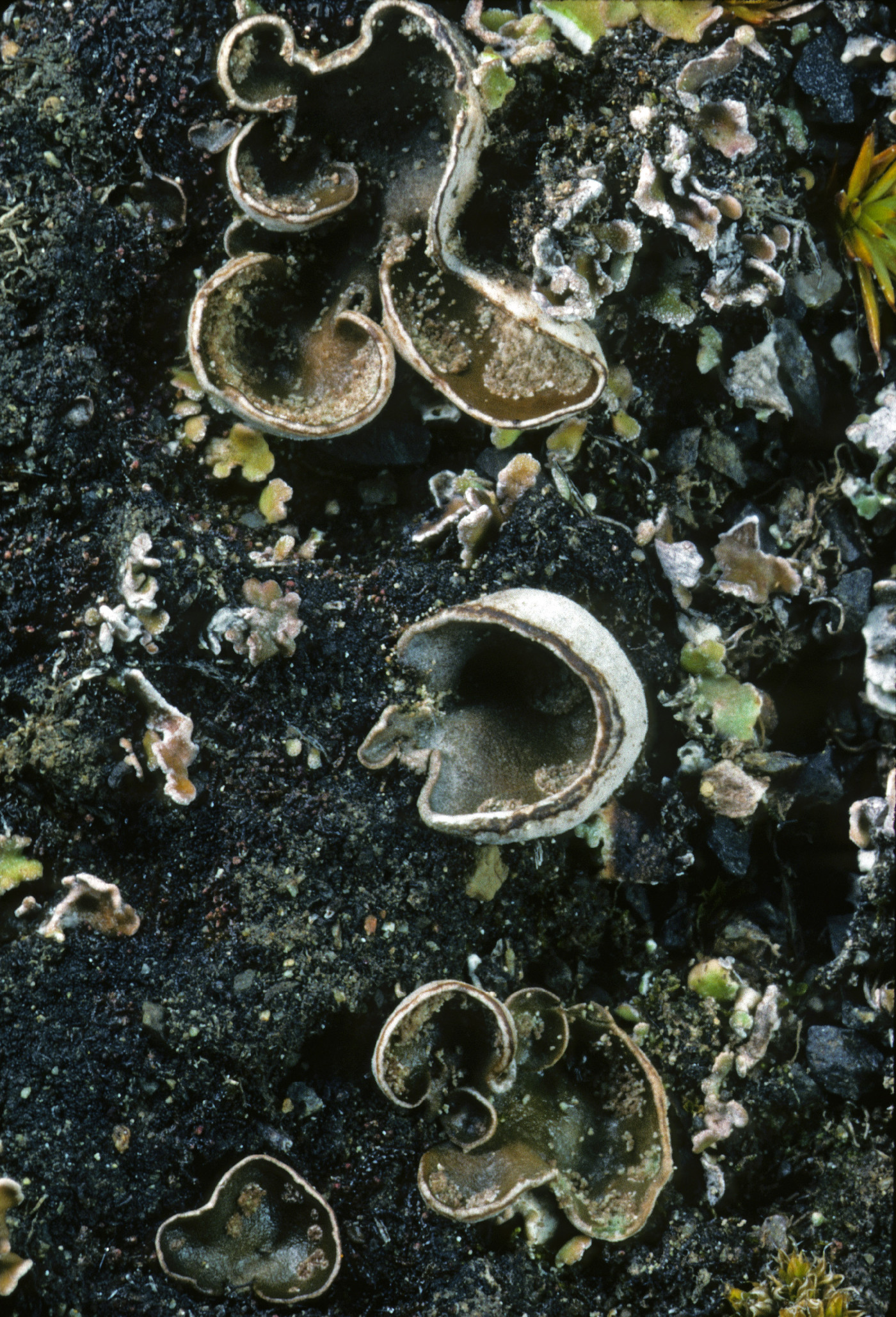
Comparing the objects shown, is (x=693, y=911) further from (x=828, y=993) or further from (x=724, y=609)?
(x=724, y=609)

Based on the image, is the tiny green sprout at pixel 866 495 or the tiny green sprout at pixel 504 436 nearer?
the tiny green sprout at pixel 504 436

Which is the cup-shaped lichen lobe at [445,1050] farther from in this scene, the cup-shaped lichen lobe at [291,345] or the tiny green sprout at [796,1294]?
the cup-shaped lichen lobe at [291,345]

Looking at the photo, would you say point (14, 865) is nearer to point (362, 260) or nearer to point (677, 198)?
point (362, 260)

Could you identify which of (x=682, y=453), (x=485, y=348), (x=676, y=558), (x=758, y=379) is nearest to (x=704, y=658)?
(x=676, y=558)

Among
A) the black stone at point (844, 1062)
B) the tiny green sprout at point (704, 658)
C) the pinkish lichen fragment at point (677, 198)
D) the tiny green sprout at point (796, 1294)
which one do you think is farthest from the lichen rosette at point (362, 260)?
the tiny green sprout at point (796, 1294)

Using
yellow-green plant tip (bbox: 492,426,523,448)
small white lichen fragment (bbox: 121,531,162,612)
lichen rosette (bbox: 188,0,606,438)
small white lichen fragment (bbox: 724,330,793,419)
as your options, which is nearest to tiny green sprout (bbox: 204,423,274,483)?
lichen rosette (bbox: 188,0,606,438)

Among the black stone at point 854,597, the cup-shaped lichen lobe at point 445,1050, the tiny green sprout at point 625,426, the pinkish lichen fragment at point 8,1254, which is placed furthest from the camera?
the black stone at point 854,597
